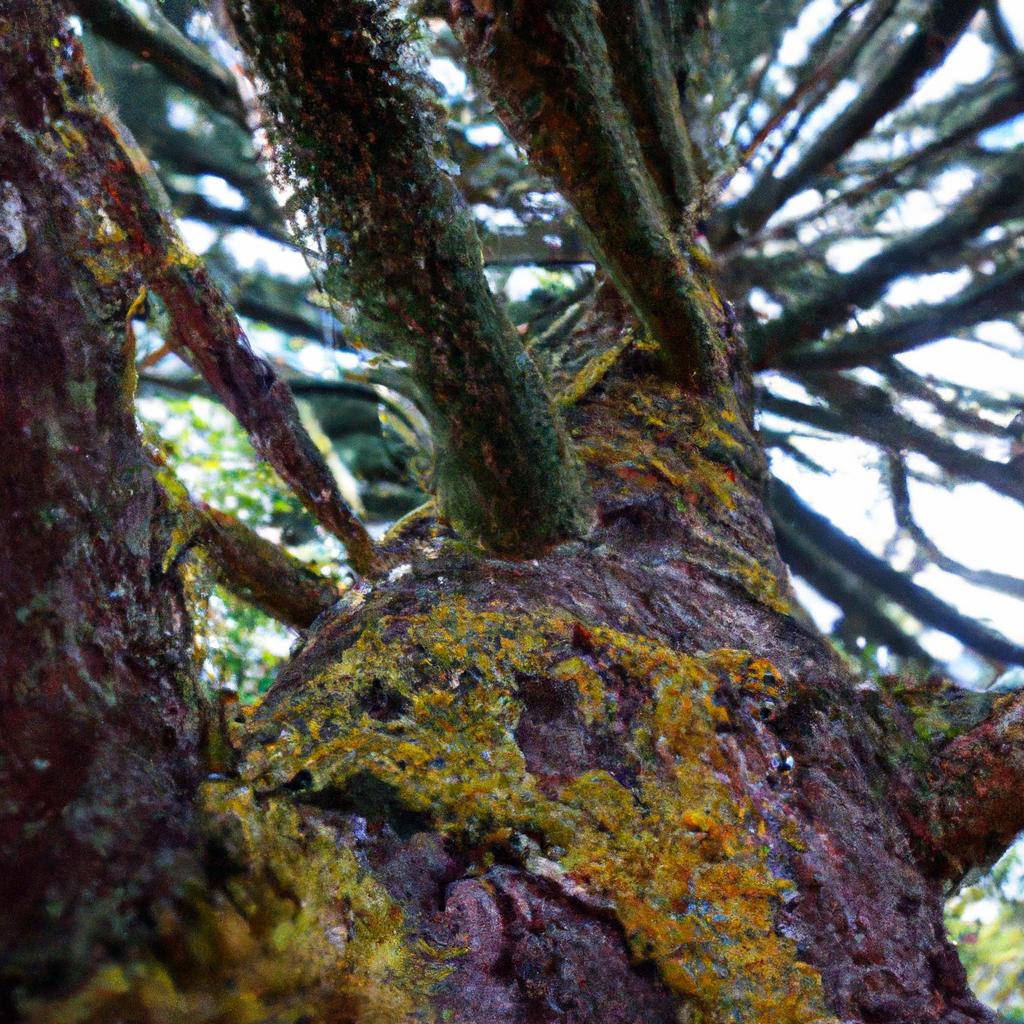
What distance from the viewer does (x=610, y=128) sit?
5.61 feet

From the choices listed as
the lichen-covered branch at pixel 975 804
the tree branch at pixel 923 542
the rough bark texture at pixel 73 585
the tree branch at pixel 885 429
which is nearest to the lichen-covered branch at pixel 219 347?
the rough bark texture at pixel 73 585

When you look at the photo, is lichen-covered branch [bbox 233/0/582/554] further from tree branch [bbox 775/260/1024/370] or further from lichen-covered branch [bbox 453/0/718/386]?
tree branch [bbox 775/260/1024/370]

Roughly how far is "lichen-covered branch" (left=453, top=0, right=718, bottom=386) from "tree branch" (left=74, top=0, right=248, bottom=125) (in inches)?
67.5

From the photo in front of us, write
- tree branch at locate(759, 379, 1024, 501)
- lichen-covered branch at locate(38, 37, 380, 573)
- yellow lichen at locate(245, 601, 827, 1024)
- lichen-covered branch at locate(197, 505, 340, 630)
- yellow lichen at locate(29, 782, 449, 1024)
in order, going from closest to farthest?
yellow lichen at locate(29, 782, 449, 1024), yellow lichen at locate(245, 601, 827, 1024), lichen-covered branch at locate(38, 37, 380, 573), lichen-covered branch at locate(197, 505, 340, 630), tree branch at locate(759, 379, 1024, 501)

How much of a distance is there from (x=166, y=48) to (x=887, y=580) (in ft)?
12.4

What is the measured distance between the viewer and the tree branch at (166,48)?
316cm

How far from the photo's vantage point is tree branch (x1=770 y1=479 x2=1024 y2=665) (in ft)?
11.9

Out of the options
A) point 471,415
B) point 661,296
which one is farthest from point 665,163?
point 471,415

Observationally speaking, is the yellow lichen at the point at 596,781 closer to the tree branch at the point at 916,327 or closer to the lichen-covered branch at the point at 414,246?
the lichen-covered branch at the point at 414,246

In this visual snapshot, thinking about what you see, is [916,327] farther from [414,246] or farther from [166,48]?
[166,48]

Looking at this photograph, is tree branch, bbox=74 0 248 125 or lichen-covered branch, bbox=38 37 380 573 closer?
lichen-covered branch, bbox=38 37 380 573

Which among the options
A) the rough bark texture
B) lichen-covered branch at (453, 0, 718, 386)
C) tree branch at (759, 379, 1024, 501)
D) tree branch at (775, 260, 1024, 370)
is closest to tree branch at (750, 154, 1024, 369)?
tree branch at (775, 260, 1024, 370)

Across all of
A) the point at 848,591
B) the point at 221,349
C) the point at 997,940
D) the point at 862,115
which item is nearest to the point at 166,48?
the point at 221,349

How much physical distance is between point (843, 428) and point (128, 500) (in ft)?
12.0
